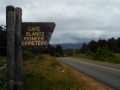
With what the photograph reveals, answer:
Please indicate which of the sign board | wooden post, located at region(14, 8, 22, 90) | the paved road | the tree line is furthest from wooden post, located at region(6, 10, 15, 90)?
the tree line

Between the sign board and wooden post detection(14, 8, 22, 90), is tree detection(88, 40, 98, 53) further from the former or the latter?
wooden post detection(14, 8, 22, 90)

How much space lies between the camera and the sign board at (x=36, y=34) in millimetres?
5012

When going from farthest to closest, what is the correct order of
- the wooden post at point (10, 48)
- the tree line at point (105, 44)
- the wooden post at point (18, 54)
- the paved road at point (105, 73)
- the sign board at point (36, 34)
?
the tree line at point (105, 44), the paved road at point (105, 73), the sign board at point (36, 34), the wooden post at point (18, 54), the wooden post at point (10, 48)

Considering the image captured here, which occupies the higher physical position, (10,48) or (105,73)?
(10,48)

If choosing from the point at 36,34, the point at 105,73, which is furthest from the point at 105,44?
the point at 36,34

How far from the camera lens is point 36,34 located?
5.02 meters

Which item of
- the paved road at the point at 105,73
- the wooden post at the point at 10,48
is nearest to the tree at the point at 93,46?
the paved road at the point at 105,73

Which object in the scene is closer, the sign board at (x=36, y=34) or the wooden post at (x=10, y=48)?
the wooden post at (x=10, y=48)

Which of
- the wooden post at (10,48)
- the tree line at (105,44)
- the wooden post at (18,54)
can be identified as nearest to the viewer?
the wooden post at (10,48)

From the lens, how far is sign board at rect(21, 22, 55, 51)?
5.01 metres

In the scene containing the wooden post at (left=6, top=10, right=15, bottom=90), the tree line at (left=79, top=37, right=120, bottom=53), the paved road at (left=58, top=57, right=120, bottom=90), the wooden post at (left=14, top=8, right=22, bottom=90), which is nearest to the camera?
the wooden post at (left=6, top=10, right=15, bottom=90)

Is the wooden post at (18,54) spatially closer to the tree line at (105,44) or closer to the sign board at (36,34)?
the sign board at (36,34)

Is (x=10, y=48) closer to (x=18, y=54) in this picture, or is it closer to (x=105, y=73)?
(x=18, y=54)

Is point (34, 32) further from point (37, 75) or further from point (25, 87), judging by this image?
point (37, 75)
